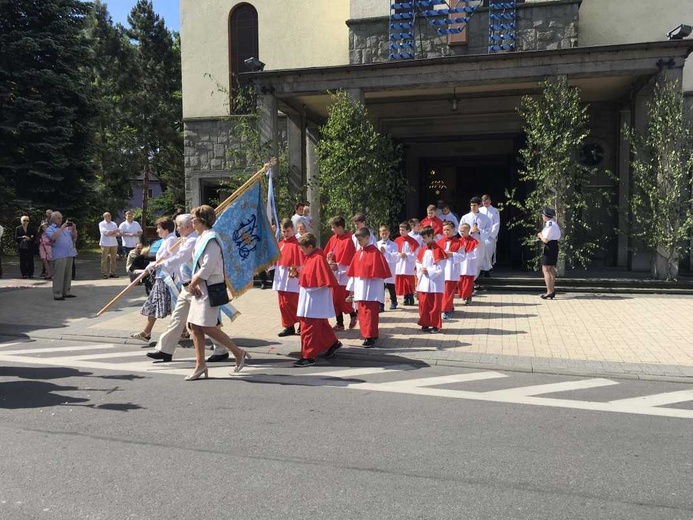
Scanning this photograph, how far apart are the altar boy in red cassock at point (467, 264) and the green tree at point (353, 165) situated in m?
2.91

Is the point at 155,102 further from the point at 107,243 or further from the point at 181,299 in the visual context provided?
the point at 181,299

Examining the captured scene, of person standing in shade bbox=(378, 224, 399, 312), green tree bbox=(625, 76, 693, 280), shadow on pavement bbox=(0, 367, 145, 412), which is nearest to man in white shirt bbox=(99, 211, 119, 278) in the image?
person standing in shade bbox=(378, 224, 399, 312)

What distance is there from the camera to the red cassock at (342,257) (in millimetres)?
9289

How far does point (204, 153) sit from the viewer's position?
18.7 meters

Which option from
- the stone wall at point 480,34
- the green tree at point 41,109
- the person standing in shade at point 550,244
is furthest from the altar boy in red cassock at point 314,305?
the green tree at point 41,109

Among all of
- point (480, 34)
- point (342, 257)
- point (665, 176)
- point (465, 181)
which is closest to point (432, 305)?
point (342, 257)

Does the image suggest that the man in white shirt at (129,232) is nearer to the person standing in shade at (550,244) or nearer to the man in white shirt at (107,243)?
the man in white shirt at (107,243)

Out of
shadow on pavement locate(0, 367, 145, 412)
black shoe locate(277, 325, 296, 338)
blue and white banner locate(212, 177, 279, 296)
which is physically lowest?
shadow on pavement locate(0, 367, 145, 412)

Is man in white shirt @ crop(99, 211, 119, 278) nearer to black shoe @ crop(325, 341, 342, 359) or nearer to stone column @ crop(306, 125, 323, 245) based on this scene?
stone column @ crop(306, 125, 323, 245)

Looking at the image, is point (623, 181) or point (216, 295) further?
point (623, 181)

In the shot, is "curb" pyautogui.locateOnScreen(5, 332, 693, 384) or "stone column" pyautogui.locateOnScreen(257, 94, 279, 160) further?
"stone column" pyautogui.locateOnScreen(257, 94, 279, 160)

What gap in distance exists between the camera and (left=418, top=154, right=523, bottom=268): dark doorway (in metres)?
20.0

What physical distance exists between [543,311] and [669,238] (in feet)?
12.4

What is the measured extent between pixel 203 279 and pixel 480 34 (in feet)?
39.9
